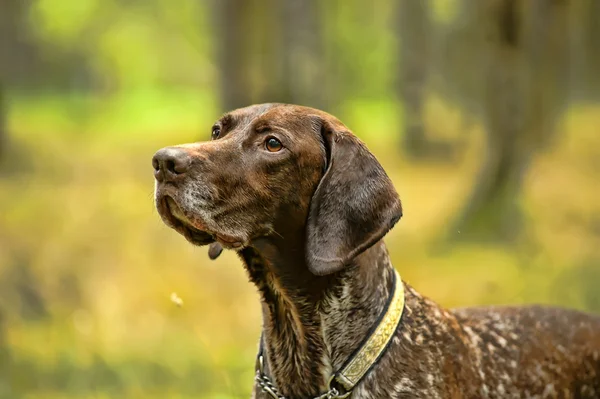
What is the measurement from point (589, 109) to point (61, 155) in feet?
39.0

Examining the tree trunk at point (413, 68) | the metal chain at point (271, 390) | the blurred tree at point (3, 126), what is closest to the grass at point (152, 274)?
the blurred tree at point (3, 126)

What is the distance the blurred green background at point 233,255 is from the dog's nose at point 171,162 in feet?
8.44

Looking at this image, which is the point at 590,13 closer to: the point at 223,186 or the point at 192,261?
A: the point at 192,261

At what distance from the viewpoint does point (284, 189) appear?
385 cm

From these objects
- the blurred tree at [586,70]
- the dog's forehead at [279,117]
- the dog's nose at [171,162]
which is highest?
the dog's forehead at [279,117]

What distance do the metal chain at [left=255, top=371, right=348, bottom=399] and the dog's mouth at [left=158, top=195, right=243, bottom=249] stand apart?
2.43 feet

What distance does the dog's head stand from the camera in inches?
144

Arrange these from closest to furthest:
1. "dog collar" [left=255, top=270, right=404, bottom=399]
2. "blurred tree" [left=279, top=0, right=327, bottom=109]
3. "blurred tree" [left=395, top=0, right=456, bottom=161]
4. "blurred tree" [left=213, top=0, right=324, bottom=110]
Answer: "dog collar" [left=255, top=270, right=404, bottom=399] < "blurred tree" [left=279, top=0, right=327, bottom=109] < "blurred tree" [left=213, top=0, right=324, bottom=110] < "blurred tree" [left=395, top=0, right=456, bottom=161]

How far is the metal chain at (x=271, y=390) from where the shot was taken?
12.8 feet

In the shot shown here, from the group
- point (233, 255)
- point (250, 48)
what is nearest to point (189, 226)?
point (233, 255)

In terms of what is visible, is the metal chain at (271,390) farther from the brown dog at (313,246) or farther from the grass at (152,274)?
the grass at (152,274)

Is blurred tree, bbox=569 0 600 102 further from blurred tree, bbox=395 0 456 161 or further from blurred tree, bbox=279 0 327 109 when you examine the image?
blurred tree, bbox=279 0 327 109

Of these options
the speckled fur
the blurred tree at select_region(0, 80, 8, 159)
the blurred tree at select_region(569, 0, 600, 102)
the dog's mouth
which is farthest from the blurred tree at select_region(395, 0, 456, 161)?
the dog's mouth

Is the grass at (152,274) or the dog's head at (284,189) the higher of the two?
the dog's head at (284,189)
